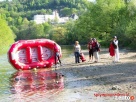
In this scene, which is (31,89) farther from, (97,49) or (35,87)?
(97,49)

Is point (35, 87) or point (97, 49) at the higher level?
point (97, 49)

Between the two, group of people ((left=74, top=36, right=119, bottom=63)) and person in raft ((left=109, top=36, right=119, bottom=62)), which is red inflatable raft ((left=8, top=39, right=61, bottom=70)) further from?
person in raft ((left=109, top=36, right=119, bottom=62))

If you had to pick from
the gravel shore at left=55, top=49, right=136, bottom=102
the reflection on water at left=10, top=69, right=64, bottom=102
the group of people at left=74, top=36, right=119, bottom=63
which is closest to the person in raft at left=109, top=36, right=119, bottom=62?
the group of people at left=74, top=36, right=119, bottom=63

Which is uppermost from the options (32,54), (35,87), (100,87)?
(32,54)

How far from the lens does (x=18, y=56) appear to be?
64.6 ft

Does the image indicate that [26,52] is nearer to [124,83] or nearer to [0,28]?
[124,83]

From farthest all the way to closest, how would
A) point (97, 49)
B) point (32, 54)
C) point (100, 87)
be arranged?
1. point (97, 49)
2. point (32, 54)
3. point (100, 87)

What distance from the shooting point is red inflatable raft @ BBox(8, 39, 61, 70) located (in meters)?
19.3

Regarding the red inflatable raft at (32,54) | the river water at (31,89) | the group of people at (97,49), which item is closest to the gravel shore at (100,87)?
the river water at (31,89)

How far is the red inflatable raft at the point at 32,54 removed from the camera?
19.3 m

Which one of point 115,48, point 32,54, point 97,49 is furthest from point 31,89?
point 97,49

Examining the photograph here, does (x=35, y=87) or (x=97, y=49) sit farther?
(x=97, y=49)

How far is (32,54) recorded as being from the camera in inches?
794

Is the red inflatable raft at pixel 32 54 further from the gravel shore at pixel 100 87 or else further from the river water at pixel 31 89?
the gravel shore at pixel 100 87
